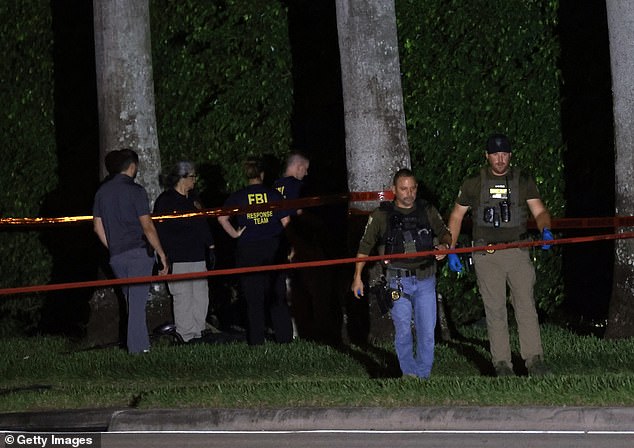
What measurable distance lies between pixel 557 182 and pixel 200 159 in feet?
12.1

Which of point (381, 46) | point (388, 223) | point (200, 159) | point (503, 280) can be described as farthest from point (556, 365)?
point (200, 159)

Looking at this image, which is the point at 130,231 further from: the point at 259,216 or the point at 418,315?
the point at 418,315

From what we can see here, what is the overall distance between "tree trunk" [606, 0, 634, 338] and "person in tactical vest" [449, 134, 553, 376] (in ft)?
6.63

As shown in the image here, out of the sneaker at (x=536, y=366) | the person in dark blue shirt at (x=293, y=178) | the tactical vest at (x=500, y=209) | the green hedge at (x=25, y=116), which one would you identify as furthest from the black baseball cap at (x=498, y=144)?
the green hedge at (x=25, y=116)

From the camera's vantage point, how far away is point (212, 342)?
1600 centimetres

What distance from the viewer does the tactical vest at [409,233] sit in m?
12.4

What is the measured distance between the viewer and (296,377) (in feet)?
44.0

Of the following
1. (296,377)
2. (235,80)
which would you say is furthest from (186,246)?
(296,377)

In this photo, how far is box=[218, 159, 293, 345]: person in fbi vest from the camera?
1547 centimetres

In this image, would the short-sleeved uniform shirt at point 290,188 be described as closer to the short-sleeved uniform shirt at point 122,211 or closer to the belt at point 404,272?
the short-sleeved uniform shirt at point 122,211

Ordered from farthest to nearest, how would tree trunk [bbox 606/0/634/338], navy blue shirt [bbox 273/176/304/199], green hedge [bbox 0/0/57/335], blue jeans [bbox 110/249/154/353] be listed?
1. green hedge [bbox 0/0/57/335]
2. navy blue shirt [bbox 273/176/304/199]
3. blue jeans [bbox 110/249/154/353]
4. tree trunk [bbox 606/0/634/338]

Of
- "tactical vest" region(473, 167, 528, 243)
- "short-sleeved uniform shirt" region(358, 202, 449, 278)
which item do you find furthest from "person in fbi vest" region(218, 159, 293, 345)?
"tactical vest" region(473, 167, 528, 243)

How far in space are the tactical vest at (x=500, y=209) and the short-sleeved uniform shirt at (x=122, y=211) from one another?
11.8 ft

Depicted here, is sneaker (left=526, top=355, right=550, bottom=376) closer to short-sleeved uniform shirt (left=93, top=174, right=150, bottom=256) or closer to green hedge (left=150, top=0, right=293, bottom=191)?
short-sleeved uniform shirt (left=93, top=174, right=150, bottom=256)
